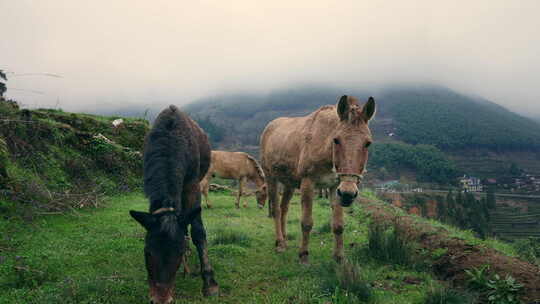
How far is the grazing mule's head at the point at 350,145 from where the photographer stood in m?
4.82

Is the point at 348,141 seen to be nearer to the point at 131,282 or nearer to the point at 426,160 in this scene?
the point at 131,282

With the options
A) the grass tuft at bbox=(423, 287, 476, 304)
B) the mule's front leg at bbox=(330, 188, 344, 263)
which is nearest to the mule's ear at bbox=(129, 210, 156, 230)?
the mule's front leg at bbox=(330, 188, 344, 263)

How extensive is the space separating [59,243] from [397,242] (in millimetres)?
7268

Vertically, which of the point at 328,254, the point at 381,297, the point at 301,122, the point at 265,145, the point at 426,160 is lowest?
the point at 426,160

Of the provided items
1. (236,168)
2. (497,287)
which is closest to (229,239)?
(497,287)

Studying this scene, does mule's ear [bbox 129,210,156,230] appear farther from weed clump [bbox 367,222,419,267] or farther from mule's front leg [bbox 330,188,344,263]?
weed clump [bbox 367,222,419,267]

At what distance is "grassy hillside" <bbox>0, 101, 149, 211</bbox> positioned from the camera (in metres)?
7.42

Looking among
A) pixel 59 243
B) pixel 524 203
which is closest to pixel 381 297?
pixel 59 243

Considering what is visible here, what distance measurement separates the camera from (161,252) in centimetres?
361

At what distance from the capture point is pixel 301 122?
7.69m

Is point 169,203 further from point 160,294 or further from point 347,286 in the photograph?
point 347,286

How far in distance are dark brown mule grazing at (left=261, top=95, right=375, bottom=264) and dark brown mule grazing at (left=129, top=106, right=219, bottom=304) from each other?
7.37 feet

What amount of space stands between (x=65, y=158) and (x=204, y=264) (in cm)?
984

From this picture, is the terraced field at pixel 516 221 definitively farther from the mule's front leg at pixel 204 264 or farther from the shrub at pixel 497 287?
the mule's front leg at pixel 204 264
